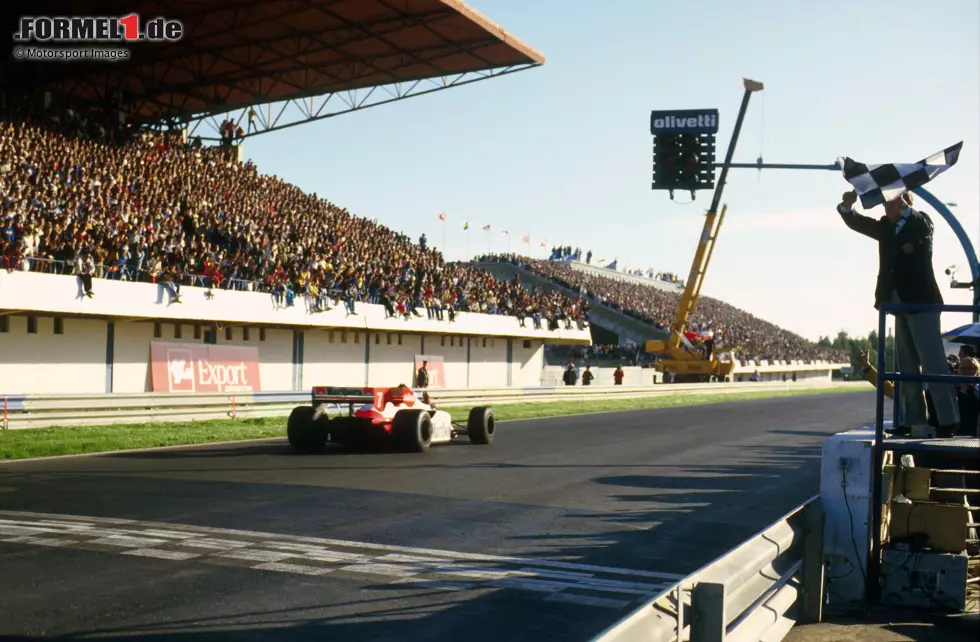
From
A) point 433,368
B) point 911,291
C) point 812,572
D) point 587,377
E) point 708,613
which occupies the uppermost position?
point 911,291

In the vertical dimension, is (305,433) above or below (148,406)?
below

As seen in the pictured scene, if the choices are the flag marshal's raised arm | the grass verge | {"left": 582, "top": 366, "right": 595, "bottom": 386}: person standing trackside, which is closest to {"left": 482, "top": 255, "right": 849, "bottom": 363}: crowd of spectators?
{"left": 582, "top": 366, "right": 595, "bottom": 386}: person standing trackside

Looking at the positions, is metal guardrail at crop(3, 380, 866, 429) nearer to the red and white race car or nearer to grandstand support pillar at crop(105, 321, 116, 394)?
grandstand support pillar at crop(105, 321, 116, 394)

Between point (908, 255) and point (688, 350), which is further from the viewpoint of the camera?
point (688, 350)

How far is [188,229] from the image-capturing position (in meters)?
30.8

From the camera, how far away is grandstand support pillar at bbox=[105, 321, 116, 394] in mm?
27719

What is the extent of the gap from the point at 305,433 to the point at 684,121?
29.1 ft

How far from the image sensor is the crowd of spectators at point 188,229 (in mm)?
24656

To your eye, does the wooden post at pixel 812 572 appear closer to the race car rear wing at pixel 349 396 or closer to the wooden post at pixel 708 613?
the wooden post at pixel 708 613

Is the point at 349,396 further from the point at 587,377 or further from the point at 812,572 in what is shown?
the point at 587,377

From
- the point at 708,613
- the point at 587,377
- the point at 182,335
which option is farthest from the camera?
the point at 587,377

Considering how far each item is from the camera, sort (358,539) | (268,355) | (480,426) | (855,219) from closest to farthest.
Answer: (855,219) < (358,539) < (480,426) < (268,355)

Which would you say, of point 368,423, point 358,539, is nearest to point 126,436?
point 368,423

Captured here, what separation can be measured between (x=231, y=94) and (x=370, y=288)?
41.7 ft
